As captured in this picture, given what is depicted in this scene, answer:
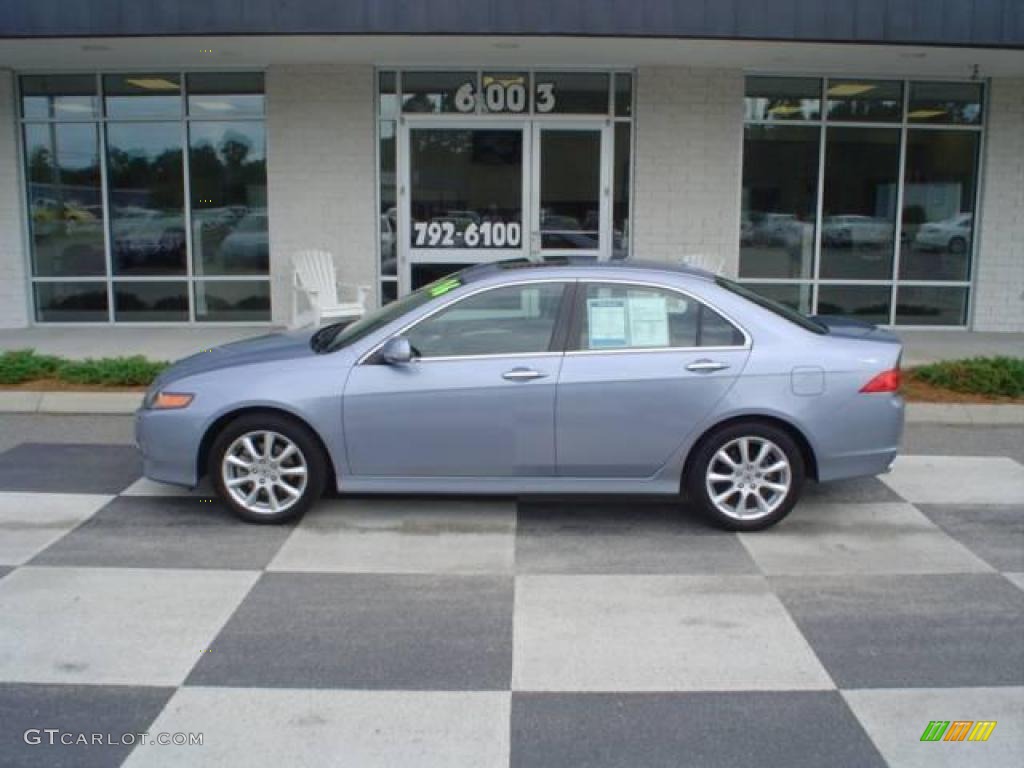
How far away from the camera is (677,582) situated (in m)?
5.50

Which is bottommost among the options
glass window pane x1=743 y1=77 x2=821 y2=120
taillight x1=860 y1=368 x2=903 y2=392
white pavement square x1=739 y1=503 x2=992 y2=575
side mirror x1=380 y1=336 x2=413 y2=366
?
white pavement square x1=739 y1=503 x2=992 y2=575

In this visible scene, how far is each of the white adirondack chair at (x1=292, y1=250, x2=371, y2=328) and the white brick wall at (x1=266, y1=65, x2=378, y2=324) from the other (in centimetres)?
27

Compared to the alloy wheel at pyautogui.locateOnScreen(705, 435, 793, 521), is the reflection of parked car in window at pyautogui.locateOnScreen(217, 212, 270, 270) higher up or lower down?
higher up

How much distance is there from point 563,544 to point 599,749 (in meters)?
2.31

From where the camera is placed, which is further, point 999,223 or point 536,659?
point 999,223

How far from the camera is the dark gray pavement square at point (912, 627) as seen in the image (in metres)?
4.47

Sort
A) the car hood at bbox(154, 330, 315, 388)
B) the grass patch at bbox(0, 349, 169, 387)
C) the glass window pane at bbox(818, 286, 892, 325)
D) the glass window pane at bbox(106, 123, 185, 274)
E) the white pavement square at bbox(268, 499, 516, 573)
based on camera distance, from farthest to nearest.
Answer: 1. the glass window pane at bbox(818, 286, 892, 325)
2. the glass window pane at bbox(106, 123, 185, 274)
3. the grass patch at bbox(0, 349, 169, 387)
4. the car hood at bbox(154, 330, 315, 388)
5. the white pavement square at bbox(268, 499, 516, 573)

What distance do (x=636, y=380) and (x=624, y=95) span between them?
823 centimetres

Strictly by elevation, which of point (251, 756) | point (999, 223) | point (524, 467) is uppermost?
point (999, 223)

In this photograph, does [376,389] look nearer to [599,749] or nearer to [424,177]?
[599,749]

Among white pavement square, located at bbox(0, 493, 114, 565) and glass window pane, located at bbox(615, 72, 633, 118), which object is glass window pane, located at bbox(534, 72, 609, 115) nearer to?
glass window pane, located at bbox(615, 72, 633, 118)

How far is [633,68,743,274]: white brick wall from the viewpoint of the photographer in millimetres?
A: 13359

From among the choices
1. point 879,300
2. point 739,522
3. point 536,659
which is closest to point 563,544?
point 739,522

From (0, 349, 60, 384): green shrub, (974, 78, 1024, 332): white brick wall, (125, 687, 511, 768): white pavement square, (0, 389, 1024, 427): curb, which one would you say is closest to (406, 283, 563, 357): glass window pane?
(125, 687, 511, 768): white pavement square
